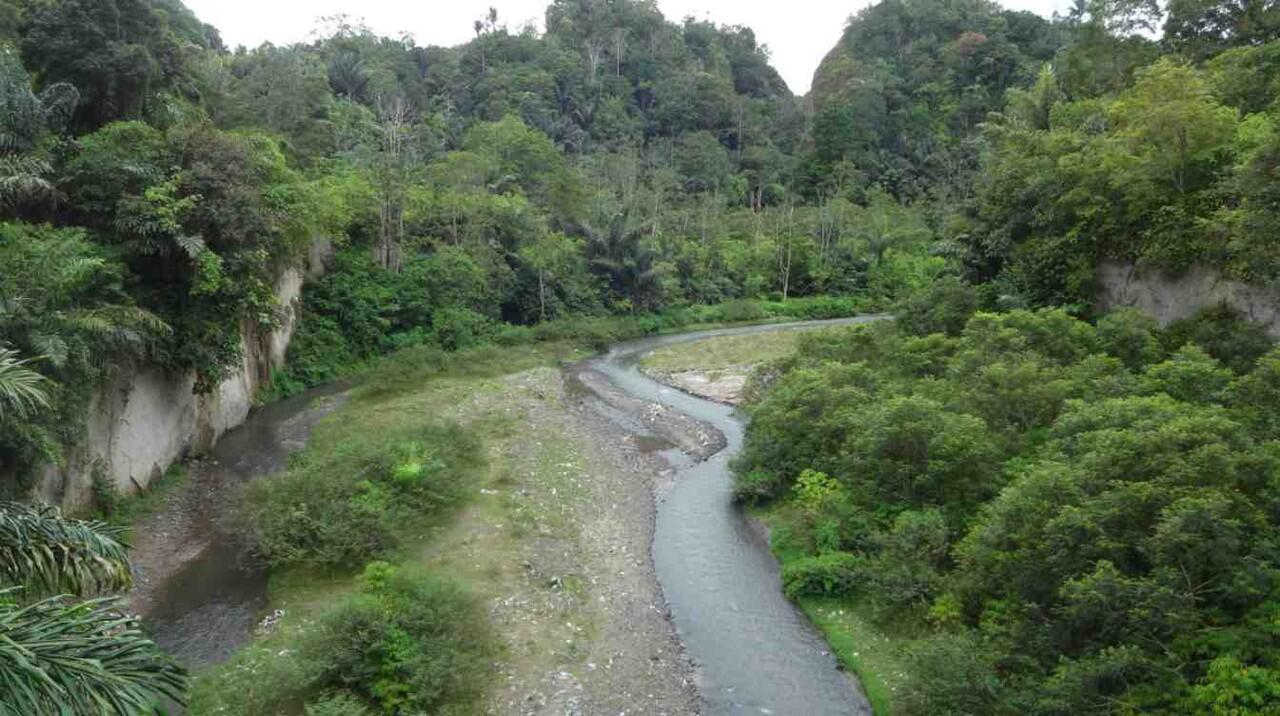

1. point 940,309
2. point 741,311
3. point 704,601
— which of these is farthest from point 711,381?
point 741,311

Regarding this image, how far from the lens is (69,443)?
48.4 ft

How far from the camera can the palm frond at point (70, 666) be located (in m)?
4.59

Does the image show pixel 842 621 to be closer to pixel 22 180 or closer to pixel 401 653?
pixel 401 653

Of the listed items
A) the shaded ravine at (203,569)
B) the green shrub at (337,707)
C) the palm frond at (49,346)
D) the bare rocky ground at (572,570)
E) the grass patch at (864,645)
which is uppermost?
the palm frond at (49,346)

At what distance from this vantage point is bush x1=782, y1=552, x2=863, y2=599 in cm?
1439

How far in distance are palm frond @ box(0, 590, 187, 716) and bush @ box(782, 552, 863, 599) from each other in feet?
36.5

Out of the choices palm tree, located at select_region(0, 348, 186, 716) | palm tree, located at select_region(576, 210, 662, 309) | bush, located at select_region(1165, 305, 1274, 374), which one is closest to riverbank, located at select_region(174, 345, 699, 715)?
palm tree, located at select_region(0, 348, 186, 716)

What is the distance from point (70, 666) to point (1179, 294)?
2380 centimetres

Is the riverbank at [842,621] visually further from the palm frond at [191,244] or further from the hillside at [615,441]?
the palm frond at [191,244]

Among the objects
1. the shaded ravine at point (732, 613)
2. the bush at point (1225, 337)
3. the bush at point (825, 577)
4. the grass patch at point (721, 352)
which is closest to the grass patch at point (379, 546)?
the shaded ravine at point (732, 613)

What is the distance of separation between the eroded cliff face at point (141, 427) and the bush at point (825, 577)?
14.2 metres

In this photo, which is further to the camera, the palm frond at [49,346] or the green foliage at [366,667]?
the palm frond at [49,346]

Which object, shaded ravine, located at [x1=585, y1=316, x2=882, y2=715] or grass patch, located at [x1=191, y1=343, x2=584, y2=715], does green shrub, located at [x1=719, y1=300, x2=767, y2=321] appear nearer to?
grass patch, located at [x1=191, y1=343, x2=584, y2=715]

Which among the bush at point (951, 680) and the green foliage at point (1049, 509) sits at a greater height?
the green foliage at point (1049, 509)
